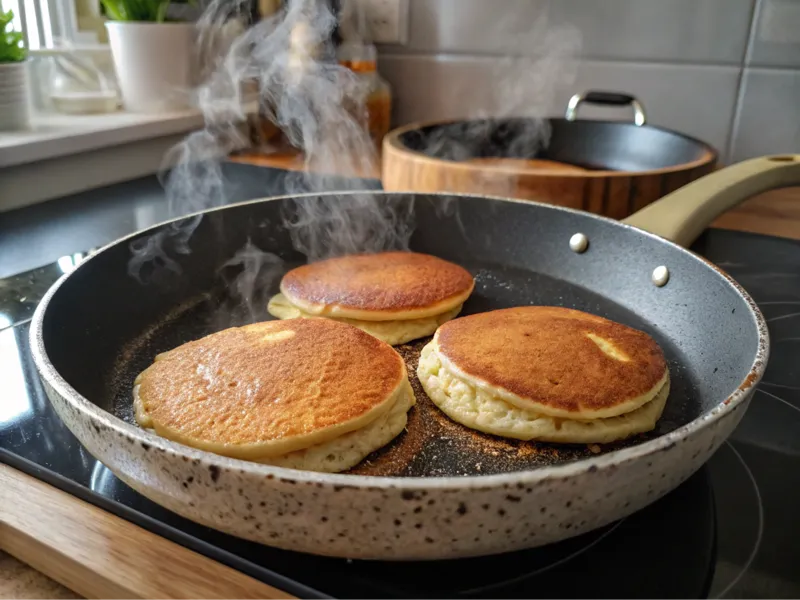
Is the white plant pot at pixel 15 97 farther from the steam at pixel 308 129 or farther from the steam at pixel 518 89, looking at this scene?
the steam at pixel 518 89

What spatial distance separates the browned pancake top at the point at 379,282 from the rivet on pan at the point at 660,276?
273mm

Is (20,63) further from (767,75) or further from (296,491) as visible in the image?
(767,75)

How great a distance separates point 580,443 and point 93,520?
1.57 feet

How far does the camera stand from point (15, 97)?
1.59m

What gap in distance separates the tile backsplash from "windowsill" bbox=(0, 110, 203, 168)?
68 cm

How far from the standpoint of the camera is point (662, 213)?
102cm

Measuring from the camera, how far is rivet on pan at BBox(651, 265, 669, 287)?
982 mm

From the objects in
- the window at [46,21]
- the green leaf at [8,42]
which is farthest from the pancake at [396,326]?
the window at [46,21]

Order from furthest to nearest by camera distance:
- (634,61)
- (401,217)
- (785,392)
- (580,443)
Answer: (634,61)
(401,217)
(785,392)
(580,443)

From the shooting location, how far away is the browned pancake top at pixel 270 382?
647mm

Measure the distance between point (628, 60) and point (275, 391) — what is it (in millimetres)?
1454

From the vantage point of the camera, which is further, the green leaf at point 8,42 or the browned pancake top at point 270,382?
the green leaf at point 8,42

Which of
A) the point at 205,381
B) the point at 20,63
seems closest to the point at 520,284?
the point at 205,381

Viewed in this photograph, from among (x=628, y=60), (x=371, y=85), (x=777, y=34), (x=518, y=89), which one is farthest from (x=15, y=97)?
(x=777, y=34)
